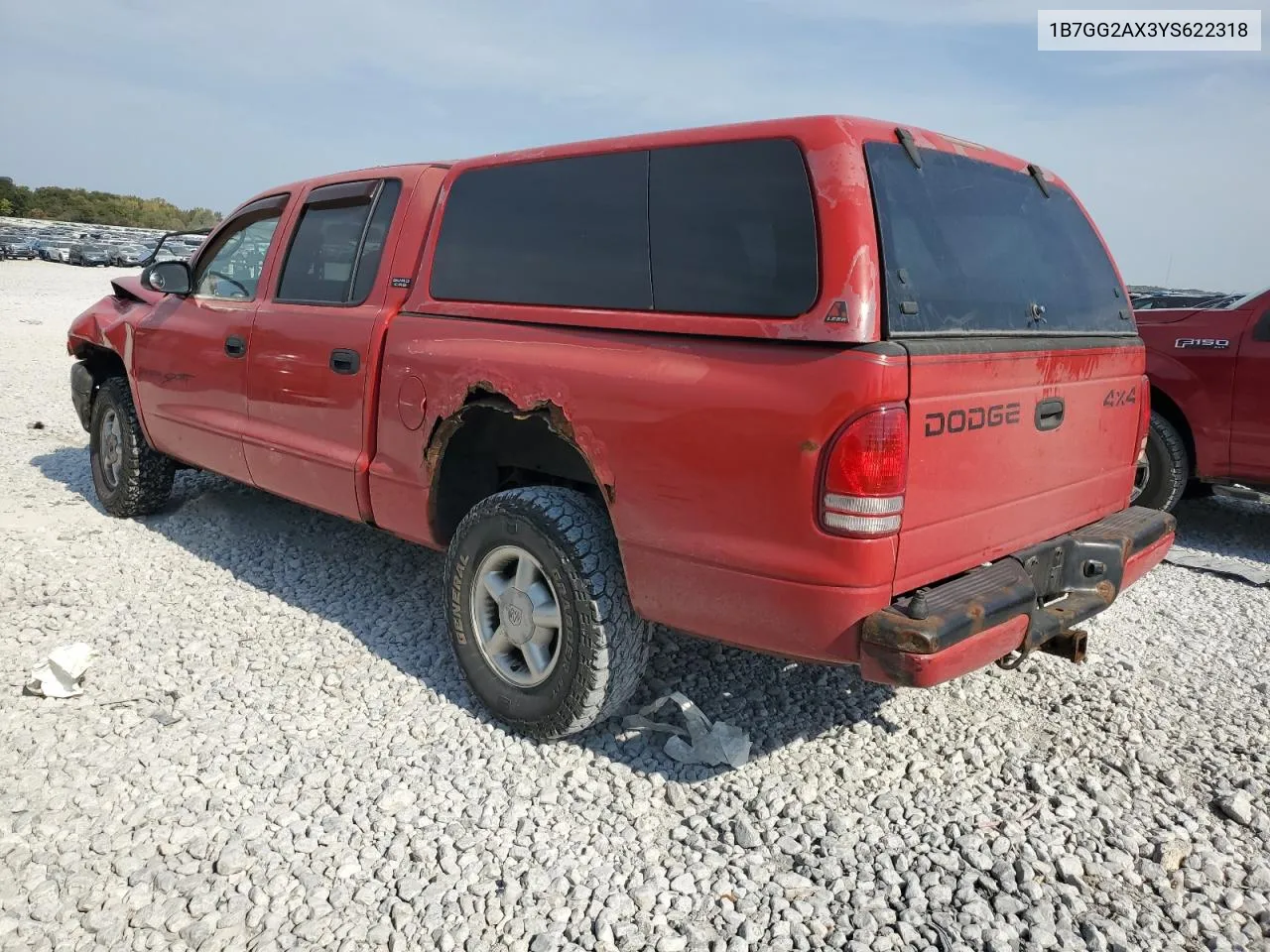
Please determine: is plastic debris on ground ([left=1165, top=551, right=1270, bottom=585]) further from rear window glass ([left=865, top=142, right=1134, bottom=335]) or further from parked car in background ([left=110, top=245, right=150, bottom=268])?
parked car in background ([left=110, top=245, right=150, bottom=268])

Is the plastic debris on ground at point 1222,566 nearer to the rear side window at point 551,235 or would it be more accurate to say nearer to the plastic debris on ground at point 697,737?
the plastic debris on ground at point 697,737

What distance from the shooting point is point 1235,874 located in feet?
8.30

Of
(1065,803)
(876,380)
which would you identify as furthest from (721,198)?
(1065,803)

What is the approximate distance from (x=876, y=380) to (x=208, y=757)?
94.0 inches

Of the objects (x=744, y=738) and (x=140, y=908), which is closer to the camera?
(x=140, y=908)

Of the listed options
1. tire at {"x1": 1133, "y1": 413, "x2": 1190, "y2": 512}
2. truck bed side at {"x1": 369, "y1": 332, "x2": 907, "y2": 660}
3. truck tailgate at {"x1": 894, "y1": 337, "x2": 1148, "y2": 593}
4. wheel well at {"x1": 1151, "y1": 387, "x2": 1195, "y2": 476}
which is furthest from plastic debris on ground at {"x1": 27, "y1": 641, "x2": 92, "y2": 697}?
wheel well at {"x1": 1151, "y1": 387, "x2": 1195, "y2": 476}

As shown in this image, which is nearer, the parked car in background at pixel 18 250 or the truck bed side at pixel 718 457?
the truck bed side at pixel 718 457

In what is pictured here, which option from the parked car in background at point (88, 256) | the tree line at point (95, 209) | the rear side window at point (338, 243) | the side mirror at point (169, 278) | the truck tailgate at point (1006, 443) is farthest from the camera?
the tree line at point (95, 209)

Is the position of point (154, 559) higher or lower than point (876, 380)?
lower

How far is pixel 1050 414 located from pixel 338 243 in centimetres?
296

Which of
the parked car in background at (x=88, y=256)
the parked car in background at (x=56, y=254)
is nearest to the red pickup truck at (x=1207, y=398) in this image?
the parked car in background at (x=88, y=256)

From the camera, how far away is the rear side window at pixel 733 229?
2504 millimetres

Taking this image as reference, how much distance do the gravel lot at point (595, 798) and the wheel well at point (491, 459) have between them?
71cm

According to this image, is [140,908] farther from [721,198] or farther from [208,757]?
[721,198]
